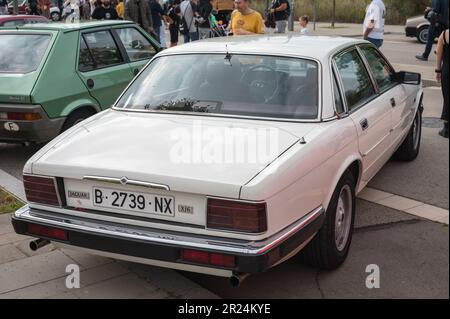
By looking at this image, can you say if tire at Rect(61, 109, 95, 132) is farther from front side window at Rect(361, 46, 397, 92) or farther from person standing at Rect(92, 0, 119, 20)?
person standing at Rect(92, 0, 119, 20)

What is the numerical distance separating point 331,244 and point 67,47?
4425 mm

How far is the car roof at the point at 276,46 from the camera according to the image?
13.9ft

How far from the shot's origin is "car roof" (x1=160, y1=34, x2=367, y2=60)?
4.25 metres

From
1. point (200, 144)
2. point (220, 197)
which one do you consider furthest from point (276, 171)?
point (200, 144)

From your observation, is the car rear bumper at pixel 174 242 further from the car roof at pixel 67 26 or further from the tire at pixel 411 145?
the car roof at pixel 67 26

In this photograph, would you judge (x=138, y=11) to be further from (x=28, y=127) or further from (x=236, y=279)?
(x=236, y=279)

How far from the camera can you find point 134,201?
10.5 ft

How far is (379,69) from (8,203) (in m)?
3.75

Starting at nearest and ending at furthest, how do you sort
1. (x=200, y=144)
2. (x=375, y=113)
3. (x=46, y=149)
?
1. (x=200, y=144)
2. (x=46, y=149)
3. (x=375, y=113)

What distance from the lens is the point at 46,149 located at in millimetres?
3695

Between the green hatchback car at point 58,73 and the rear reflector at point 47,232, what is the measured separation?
9.19 feet

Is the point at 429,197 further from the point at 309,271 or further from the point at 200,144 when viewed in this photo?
the point at 200,144

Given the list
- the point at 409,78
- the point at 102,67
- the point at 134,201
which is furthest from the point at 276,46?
the point at 102,67

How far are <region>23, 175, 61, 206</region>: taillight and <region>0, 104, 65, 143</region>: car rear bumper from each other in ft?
8.78
